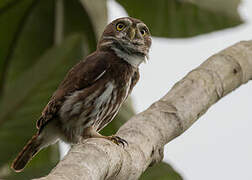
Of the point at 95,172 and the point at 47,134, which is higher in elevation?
the point at 95,172

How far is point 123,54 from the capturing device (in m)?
4.00

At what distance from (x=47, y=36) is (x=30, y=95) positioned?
119 cm

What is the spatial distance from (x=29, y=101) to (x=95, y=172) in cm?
204

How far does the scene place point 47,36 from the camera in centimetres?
520

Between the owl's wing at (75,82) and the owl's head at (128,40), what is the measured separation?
0.78ft

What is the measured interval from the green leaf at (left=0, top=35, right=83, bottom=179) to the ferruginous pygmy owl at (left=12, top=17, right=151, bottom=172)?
0.22 m

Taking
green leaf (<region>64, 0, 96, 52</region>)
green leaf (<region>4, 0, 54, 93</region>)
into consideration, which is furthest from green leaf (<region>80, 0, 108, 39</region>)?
green leaf (<region>4, 0, 54, 93</region>)

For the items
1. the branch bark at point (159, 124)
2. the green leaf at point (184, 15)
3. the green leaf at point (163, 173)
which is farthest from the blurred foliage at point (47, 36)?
the branch bark at point (159, 124)

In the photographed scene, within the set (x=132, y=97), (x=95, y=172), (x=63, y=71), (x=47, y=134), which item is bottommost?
(x=132, y=97)

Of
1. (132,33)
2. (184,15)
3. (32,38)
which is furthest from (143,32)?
(32,38)

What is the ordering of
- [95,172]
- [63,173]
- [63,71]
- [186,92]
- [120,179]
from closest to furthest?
1. [63,173]
2. [95,172]
3. [120,179]
4. [186,92]
5. [63,71]

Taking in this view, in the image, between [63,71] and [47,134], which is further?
[63,71]

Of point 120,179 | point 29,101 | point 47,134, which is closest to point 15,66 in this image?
point 29,101

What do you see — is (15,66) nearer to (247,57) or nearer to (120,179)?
(247,57)
